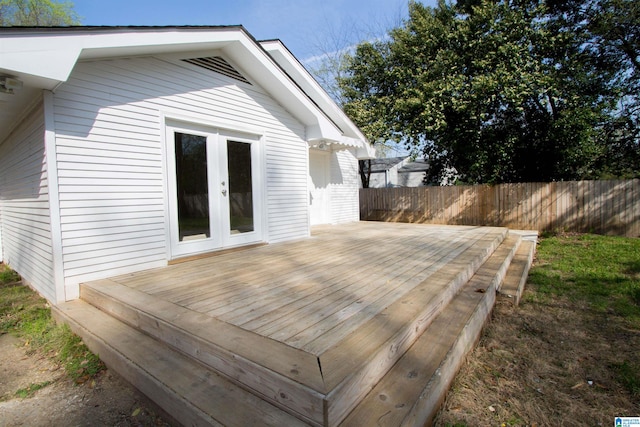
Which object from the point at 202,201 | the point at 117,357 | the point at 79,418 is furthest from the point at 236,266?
the point at 79,418

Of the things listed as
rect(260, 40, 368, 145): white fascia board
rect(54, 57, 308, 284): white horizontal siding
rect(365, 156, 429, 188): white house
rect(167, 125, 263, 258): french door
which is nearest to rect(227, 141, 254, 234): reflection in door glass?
rect(167, 125, 263, 258): french door

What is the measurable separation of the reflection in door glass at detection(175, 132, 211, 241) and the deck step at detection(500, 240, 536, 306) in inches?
160

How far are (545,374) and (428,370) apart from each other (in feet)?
3.74

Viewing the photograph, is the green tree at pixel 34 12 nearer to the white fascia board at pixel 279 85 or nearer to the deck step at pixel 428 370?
the white fascia board at pixel 279 85

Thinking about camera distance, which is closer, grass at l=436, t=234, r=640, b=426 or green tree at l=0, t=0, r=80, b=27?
grass at l=436, t=234, r=640, b=426

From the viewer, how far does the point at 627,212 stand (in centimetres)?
779

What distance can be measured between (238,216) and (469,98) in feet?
24.0

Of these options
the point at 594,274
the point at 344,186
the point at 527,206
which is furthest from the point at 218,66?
the point at 527,206

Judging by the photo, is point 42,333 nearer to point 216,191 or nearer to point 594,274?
point 216,191

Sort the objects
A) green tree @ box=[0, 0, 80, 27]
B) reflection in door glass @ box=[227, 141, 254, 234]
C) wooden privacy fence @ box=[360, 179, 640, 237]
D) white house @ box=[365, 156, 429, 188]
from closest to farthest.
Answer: reflection in door glass @ box=[227, 141, 254, 234] → wooden privacy fence @ box=[360, 179, 640, 237] → green tree @ box=[0, 0, 80, 27] → white house @ box=[365, 156, 429, 188]

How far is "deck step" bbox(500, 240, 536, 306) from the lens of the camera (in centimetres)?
370

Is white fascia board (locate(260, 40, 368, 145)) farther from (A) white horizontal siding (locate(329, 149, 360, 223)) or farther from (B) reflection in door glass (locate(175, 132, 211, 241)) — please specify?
(B) reflection in door glass (locate(175, 132, 211, 241))

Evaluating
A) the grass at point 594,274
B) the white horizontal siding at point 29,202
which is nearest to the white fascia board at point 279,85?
the white horizontal siding at point 29,202

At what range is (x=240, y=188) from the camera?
200 inches
